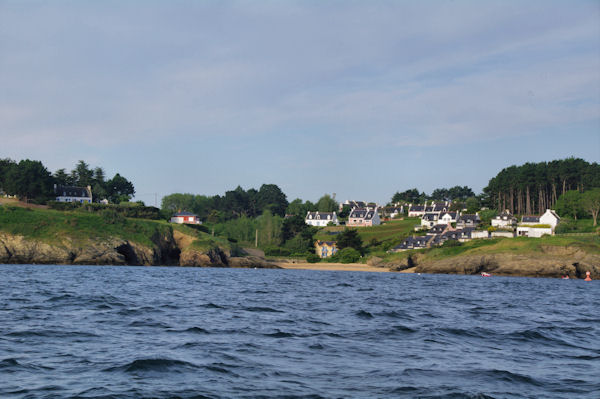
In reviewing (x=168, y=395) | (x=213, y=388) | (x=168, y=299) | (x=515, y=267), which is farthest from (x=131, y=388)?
(x=515, y=267)

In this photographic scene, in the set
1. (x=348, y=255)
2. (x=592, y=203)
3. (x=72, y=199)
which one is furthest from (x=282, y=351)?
(x=72, y=199)

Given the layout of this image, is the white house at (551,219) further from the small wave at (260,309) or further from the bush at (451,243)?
the small wave at (260,309)

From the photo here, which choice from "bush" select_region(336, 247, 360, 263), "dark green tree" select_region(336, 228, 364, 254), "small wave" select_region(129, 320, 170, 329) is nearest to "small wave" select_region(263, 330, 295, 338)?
"small wave" select_region(129, 320, 170, 329)

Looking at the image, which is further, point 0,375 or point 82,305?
point 82,305

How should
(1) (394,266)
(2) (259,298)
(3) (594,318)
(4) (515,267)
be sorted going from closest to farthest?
(3) (594,318) → (2) (259,298) → (4) (515,267) → (1) (394,266)

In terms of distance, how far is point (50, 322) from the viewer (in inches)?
786

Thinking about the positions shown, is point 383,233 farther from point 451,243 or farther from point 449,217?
point 451,243

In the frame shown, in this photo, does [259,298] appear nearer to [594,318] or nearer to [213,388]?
[594,318]

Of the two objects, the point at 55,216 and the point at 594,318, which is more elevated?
the point at 55,216

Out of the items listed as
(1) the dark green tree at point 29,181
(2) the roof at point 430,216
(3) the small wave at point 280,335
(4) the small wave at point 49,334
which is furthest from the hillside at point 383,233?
(4) the small wave at point 49,334

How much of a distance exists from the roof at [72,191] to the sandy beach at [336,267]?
230 ft

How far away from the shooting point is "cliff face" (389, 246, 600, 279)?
8794 cm

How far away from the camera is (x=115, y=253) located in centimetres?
9388

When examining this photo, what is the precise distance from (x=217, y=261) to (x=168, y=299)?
77664 mm
